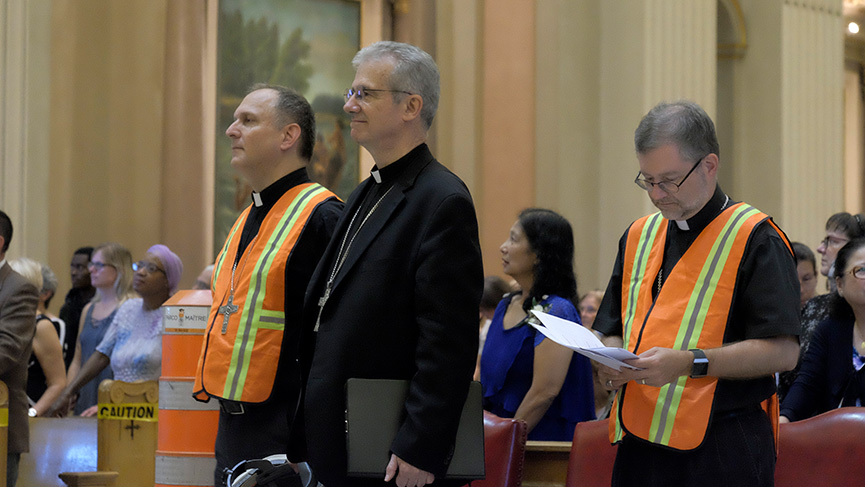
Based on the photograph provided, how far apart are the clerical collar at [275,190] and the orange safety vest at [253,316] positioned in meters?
0.06

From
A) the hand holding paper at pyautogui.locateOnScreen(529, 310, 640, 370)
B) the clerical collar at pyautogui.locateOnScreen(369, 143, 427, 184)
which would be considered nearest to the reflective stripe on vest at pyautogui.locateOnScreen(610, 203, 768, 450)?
the hand holding paper at pyautogui.locateOnScreen(529, 310, 640, 370)

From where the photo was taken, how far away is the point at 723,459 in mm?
2320

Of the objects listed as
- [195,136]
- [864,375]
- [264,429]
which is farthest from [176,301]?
[195,136]

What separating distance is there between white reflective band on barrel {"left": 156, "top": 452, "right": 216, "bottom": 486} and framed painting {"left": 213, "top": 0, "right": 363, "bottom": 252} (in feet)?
18.7

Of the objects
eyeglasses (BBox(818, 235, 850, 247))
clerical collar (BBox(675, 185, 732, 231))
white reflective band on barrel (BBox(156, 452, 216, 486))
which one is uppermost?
clerical collar (BBox(675, 185, 732, 231))

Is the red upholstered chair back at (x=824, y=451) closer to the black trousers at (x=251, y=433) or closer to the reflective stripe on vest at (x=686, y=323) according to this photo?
the reflective stripe on vest at (x=686, y=323)

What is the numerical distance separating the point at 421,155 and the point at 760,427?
1035 mm

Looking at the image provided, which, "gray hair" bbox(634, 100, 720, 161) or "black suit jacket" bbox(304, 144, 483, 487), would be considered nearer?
"black suit jacket" bbox(304, 144, 483, 487)

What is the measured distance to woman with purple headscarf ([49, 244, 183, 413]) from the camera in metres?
5.45

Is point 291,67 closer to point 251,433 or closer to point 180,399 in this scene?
point 180,399

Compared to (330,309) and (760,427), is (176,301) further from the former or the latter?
(760,427)

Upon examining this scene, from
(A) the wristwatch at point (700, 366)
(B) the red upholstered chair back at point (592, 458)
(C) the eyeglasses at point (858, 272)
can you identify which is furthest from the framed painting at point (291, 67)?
(A) the wristwatch at point (700, 366)

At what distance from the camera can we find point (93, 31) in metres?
8.55

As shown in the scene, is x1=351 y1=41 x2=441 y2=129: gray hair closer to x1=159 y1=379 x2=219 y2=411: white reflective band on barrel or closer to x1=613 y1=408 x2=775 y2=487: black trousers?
x1=613 y1=408 x2=775 y2=487: black trousers
